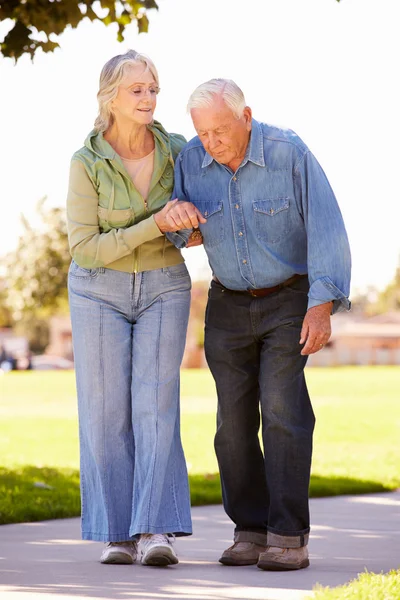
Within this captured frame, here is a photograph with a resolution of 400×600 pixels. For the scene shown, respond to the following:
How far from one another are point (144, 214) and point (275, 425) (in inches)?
40.4

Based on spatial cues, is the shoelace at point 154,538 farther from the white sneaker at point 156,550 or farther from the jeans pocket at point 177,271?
the jeans pocket at point 177,271

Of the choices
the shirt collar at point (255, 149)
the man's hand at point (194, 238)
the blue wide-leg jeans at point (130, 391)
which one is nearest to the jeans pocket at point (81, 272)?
the blue wide-leg jeans at point (130, 391)

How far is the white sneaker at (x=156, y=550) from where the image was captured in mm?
4688

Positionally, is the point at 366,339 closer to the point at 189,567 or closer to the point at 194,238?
the point at 194,238

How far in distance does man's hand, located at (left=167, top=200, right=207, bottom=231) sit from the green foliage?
51294mm

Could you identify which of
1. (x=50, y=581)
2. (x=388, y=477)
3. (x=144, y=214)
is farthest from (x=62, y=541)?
(x=388, y=477)

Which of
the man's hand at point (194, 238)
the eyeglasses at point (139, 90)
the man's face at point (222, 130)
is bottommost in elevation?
the man's hand at point (194, 238)

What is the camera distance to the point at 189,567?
15.5ft

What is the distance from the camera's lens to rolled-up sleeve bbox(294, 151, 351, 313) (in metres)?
4.61

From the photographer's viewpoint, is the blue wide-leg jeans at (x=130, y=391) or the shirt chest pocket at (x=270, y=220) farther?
the blue wide-leg jeans at (x=130, y=391)

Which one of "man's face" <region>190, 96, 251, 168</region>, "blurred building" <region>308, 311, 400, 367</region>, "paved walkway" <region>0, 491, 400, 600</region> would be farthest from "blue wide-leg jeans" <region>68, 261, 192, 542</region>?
"blurred building" <region>308, 311, 400, 367</region>

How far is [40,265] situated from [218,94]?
5279 centimetres

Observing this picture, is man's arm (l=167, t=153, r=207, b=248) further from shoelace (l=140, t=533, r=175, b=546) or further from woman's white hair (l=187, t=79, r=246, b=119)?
shoelace (l=140, t=533, r=175, b=546)

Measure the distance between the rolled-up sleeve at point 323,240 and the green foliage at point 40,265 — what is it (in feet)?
168
